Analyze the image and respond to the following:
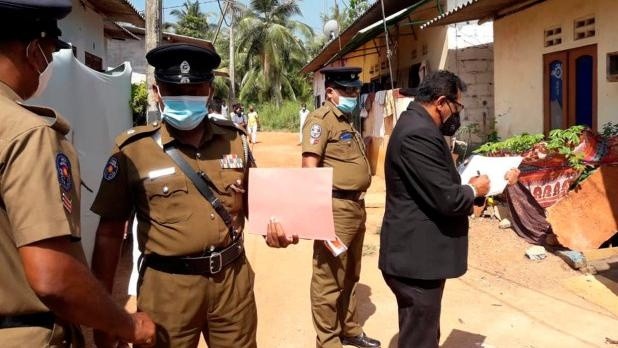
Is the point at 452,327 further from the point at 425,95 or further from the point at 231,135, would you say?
the point at 231,135

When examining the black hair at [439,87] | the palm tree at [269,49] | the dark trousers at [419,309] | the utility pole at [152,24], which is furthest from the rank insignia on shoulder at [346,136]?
the palm tree at [269,49]

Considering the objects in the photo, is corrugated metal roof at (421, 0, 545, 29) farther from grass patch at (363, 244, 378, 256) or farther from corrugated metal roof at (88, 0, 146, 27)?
corrugated metal roof at (88, 0, 146, 27)

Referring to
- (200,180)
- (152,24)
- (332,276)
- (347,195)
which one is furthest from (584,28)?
(200,180)

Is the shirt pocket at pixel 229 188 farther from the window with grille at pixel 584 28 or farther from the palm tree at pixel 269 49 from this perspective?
the palm tree at pixel 269 49

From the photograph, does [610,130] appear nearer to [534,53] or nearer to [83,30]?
[534,53]

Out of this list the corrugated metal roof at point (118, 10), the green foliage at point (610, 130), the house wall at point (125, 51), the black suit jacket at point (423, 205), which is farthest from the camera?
the house wall at point (125, 51)

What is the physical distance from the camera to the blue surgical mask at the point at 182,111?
224cm

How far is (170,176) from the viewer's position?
220 cm

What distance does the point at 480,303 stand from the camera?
4762 mm

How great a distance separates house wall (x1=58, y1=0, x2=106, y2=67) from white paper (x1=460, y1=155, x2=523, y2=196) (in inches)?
312

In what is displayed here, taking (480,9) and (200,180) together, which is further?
(480,9)

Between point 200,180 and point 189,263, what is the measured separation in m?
0.33

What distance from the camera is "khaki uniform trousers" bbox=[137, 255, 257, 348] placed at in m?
2.20

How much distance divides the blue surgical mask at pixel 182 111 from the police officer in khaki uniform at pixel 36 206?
0.76 m
